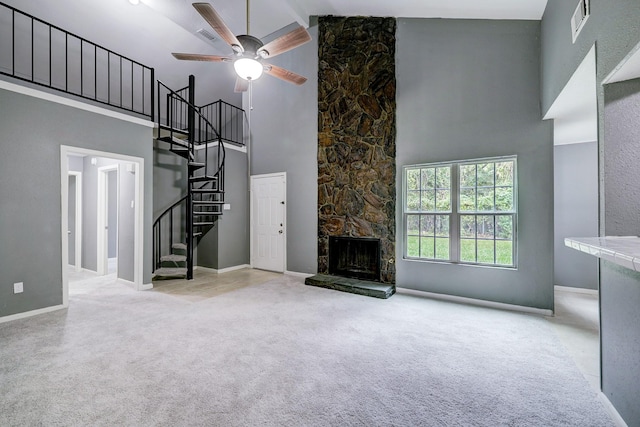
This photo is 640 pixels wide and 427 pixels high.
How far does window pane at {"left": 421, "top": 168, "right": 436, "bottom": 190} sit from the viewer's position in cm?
426

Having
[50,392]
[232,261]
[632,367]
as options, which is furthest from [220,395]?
[232,261]

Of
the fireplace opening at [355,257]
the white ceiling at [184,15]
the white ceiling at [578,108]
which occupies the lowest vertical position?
the fireplace opening at [355,257]

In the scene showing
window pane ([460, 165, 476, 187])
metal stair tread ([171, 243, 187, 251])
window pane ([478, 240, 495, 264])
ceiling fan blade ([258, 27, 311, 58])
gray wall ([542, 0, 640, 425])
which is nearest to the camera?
gray wall ([542, 0, 640, 425])

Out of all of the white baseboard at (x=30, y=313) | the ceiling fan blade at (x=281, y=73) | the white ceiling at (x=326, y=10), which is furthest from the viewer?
the white ceiling at (x=326, y=10)

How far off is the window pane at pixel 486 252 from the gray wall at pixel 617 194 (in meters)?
1.94

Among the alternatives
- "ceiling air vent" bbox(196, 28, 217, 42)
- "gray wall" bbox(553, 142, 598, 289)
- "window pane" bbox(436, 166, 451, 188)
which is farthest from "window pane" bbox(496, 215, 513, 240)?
"ceiling air vent" bbox(196, 28, 217, 42)

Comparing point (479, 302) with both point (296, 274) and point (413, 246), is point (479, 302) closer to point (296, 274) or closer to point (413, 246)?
point (413, 246)

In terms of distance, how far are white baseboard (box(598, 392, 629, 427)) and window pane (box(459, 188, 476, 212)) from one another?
8.09 ft

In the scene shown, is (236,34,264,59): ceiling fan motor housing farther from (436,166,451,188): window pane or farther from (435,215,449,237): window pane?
(435,215,449,237): window pane

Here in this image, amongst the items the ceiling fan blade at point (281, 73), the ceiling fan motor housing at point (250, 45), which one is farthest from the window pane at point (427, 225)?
the ceiling fan motor housing at point (250, 45)

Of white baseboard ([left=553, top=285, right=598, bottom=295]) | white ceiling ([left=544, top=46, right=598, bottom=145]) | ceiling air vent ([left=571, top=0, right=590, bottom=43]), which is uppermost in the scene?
ceiling air vent ([left=571, top=0, right=590, bottom=43])

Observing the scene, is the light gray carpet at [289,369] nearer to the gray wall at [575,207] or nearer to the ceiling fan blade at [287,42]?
the gray wall at [575,207]

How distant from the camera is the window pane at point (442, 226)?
417cm

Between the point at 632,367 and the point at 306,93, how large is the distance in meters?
5.51
